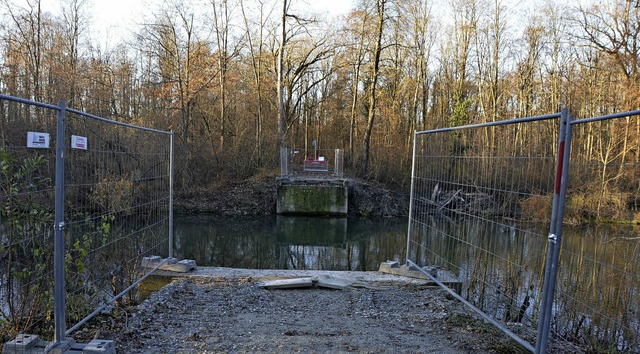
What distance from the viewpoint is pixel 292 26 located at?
80.8ft

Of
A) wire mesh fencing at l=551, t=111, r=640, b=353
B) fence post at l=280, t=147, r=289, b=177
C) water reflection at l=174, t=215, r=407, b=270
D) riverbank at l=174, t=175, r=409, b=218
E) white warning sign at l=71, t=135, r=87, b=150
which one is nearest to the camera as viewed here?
wire mesh fencing at l=551, t=111, r=640, b=353

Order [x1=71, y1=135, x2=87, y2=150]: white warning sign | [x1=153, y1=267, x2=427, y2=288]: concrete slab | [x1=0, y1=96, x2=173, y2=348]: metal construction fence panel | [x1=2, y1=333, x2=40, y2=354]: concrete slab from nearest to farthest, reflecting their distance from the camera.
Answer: [x1=2, y1=333, x2=40, y2=354]: concrete slab < [x1=0, y1=96, x2=173, y2=348]: metal construction fence panel < [x1=71, y1=135, x2=87, y2=150]: white warning sign < [x1=153, y1=267, x2=427, y2=288]: concrete slab

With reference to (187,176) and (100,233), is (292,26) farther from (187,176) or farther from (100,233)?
(100,233)

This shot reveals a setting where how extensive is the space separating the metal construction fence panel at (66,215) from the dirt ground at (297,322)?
1.38 feet

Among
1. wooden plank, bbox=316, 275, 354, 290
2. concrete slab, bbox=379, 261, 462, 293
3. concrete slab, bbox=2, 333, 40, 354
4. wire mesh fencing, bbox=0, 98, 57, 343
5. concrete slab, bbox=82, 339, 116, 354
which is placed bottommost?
wooden plank, bbox=316, 275, 354, 290

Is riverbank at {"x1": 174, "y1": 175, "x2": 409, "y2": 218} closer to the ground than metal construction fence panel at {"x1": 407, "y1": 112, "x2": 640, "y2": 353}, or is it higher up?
closer to the ground

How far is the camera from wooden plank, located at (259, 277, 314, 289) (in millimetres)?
6039

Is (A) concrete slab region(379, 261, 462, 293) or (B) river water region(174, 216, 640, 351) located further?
(A) concrete slab region(379, 261, 462, 293)

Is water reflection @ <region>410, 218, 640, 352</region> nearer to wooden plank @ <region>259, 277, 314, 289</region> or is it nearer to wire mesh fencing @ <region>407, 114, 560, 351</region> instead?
wire mesh fencing @ <region>407, 114, 560, 351</region>

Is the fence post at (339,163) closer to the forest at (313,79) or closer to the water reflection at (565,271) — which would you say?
the forest at (313,79)

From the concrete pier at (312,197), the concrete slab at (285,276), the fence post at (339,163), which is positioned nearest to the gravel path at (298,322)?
the concrete slab at (285,276)

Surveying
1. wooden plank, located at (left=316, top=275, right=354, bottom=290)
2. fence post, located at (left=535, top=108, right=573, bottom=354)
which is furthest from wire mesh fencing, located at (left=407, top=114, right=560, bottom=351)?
wooden plank, located at (left=316, top=275, right=354, bottom=290)

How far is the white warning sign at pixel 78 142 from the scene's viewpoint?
3479 mm

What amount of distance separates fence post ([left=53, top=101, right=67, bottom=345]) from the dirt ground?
574mm
